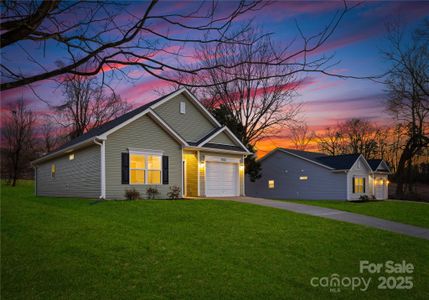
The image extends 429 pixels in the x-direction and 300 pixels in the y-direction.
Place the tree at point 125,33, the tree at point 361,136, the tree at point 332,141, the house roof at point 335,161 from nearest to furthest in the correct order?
the tree at point 125,33
the house roof at point 335,161
the tree at point 361,136
the tree at point 332,141

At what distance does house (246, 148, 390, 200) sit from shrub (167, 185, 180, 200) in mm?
16467

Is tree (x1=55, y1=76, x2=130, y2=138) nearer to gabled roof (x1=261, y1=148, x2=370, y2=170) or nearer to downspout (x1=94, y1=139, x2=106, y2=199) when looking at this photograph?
gabled roof (x1=261, y1=148, x2=370, y2=170)

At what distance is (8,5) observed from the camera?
3.46 metres

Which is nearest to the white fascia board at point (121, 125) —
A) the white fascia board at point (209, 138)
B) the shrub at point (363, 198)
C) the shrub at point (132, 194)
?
the shrub at point (132, 194)

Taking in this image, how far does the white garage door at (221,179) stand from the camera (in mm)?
20547

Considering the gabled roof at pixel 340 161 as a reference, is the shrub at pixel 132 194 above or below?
below

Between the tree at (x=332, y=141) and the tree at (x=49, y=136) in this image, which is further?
the tree at (x=332, y=141)

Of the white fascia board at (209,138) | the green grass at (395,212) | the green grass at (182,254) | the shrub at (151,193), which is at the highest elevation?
the white fascia board at (209,138)

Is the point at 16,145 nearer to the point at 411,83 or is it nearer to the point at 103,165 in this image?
the point at 103,165

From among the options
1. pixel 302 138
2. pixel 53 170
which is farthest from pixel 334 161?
pixel 53 170

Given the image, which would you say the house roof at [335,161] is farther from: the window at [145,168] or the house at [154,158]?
the window at [145,168]

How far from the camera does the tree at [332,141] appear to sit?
5344 centimetres

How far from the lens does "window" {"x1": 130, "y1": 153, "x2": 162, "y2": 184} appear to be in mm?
16641

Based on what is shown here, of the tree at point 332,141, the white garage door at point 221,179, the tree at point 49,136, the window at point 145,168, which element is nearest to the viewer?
the window at point 145,168
